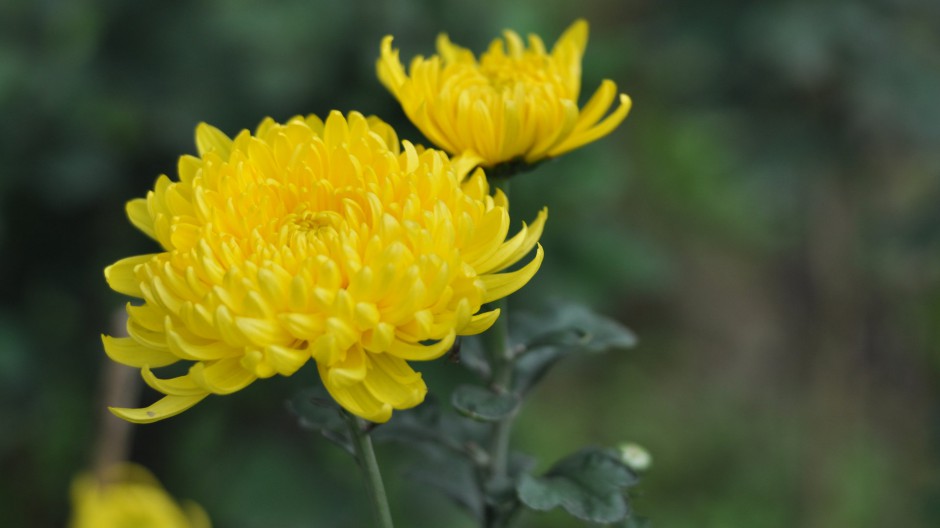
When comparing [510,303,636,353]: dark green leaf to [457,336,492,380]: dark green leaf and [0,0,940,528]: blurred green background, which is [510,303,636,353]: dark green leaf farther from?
[0,0,940,528]: blurred green background

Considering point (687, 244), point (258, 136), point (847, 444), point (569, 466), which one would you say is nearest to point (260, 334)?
point (258, 136)

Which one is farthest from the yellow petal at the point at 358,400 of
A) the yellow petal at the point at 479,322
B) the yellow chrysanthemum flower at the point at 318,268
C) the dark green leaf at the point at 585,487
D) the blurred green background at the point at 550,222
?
the blurred green background at the point at 550,222

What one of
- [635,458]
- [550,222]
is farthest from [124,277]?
[550,222]

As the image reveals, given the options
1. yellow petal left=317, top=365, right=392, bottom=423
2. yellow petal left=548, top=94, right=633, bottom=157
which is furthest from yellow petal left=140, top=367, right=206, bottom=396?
yellow petal left=548, top=94, right=633, bottom=157

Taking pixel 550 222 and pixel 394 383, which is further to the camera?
pixel 550 222

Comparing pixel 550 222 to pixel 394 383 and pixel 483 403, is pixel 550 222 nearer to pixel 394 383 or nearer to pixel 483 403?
pixel 483 403

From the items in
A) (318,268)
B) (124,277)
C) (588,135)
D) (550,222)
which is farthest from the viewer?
(550,222)

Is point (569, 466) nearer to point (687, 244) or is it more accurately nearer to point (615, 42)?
point (615, 42)

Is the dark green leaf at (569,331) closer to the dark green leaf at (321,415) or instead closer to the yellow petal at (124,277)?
the dark green leaf at (321,415)
